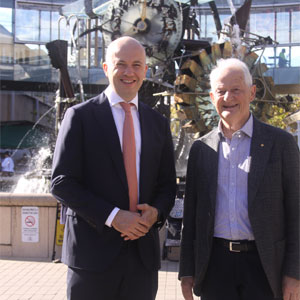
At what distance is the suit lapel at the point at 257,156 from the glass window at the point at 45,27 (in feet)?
126

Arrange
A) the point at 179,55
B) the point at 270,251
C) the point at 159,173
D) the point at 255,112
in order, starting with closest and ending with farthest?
1. the point at 270,251
2. the point at 159,173
3. the point at 255,112
4. the point at 179,55

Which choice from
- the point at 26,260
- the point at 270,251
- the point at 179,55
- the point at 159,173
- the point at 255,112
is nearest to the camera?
the point at 270,251

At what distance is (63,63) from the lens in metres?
11.6

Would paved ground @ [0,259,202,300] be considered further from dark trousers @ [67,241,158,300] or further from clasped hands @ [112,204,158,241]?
clasped hands @ [112,204,158,241]

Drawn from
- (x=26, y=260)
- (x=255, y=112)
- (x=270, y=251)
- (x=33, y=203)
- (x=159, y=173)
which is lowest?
(x=26, y=260)

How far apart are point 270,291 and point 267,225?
0.39m

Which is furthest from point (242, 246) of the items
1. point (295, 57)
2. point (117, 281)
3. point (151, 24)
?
point (295, 57)

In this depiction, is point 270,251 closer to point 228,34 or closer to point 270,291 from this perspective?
point 270,291

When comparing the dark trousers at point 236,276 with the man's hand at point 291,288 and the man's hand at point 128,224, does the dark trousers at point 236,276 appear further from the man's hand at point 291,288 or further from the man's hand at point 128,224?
the man's hand at point 128,224

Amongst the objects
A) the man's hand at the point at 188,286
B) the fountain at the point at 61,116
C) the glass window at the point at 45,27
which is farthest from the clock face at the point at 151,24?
the glass window at the point at 45,27

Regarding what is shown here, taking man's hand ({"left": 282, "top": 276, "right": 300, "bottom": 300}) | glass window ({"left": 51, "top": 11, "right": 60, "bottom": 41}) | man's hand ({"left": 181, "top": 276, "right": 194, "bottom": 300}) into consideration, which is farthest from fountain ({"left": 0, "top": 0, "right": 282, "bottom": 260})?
glass window ({"left": 51, "top": 11, "right": 60, "bottom": 41})

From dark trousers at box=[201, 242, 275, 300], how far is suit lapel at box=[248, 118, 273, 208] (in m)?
0.33

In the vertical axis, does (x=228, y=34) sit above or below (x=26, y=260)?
above

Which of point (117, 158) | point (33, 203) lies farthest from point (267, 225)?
point (33, 203)
